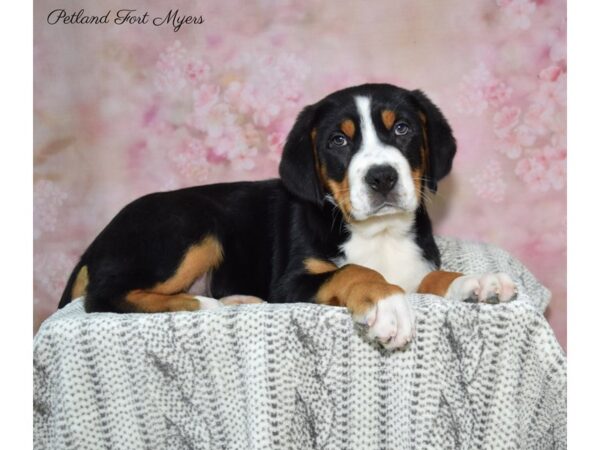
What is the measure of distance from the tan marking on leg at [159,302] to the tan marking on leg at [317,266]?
1.51 ft

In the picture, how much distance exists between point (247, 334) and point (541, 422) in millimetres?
1020

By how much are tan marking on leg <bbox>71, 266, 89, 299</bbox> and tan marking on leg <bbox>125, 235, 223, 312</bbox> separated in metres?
0.37

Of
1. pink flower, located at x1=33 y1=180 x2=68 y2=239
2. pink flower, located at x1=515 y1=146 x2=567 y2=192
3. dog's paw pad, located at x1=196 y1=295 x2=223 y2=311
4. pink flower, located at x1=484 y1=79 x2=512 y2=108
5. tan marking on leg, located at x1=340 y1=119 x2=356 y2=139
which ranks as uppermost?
pink flower, located at x1=484 y1=79 x2=512 y2=108

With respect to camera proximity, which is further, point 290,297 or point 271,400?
point 290,297

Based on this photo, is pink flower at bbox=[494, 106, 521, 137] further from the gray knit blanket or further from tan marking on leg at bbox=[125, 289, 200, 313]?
tan marking on leg at bbox=[125, 289, 200, 313]

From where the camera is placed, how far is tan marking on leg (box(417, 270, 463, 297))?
2818 millimetres

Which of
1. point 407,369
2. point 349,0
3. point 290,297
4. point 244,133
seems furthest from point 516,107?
point 407,369

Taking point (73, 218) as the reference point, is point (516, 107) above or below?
above

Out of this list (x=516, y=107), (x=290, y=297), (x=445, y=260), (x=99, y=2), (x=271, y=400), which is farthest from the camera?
(x=516, y=107)

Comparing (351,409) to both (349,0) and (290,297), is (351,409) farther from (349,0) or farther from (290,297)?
(349,0)

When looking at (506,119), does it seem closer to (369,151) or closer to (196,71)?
(369,151)

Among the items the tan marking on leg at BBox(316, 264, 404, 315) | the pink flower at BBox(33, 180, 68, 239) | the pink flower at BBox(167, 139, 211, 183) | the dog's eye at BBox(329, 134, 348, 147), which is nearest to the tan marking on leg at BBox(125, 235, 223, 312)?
the tan marking on leg at BBox(316, 264, 404, 315)

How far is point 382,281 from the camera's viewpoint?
251 centimetres

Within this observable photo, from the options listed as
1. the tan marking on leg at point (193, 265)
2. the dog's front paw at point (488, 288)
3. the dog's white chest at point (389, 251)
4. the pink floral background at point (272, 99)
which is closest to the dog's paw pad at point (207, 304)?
the tan marking on leg at point (193, 265)
